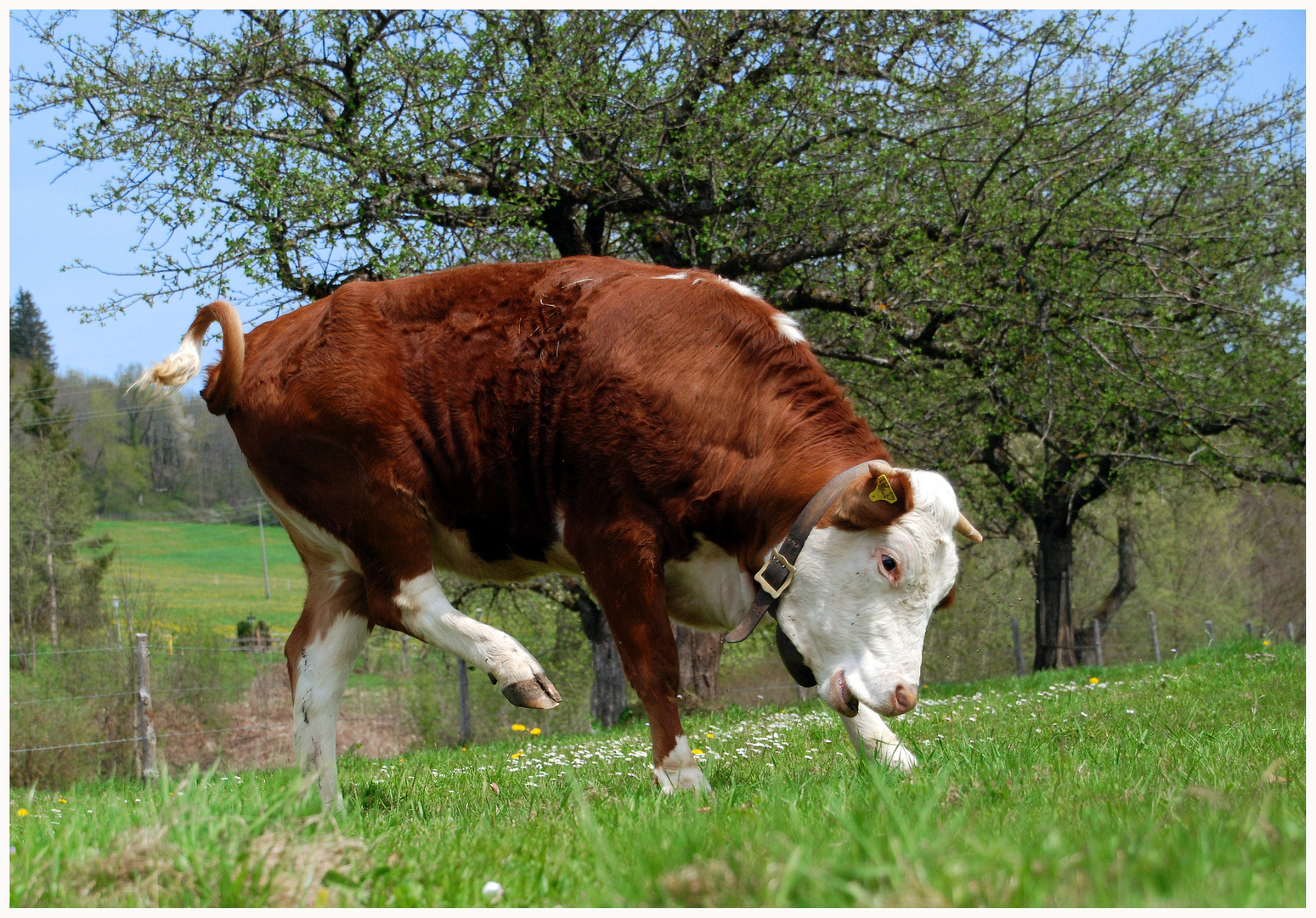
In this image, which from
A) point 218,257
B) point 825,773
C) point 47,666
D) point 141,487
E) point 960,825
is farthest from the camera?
point 141,487

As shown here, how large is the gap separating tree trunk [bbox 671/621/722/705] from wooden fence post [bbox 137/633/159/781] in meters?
5.95

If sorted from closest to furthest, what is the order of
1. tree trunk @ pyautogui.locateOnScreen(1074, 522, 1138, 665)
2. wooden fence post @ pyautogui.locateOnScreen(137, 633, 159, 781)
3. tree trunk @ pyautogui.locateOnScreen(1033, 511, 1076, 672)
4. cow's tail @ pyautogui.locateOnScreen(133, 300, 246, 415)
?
cow's tail @ pyautogui.locateOnScreen(133, 300, 246, 415) < wooden fence post @ pyautogui.locateOnScreen(137, 633, 159, 781) < tree trunk @ pyautogui.locateOnScreen(1033, 511, 1076, 672) < tree trunk @ pyautogui.locateOnScreen(1074, 522, 1138, 665)

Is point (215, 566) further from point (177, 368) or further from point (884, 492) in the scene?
point (884, 492)

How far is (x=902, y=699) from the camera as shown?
3873 millimetres

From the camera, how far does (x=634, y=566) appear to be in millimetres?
4094

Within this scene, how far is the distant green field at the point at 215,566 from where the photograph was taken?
48.9 meters

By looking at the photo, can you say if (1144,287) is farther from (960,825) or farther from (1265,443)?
(960,825)

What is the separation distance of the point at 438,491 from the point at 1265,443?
13197mm

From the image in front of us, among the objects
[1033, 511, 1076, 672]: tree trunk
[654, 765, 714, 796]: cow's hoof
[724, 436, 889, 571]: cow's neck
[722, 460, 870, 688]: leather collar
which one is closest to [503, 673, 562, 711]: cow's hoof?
[654, 765, 714, 796]: cow's hoof

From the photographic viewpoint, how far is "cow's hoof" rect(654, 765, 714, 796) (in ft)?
12.5

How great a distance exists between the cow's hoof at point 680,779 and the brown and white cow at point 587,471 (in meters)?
0.01

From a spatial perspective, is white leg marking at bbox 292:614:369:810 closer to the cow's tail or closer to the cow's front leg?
the cow's tail

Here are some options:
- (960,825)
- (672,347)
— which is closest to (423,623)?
(672,347)

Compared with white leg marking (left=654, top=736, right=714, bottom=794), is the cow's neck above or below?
above
